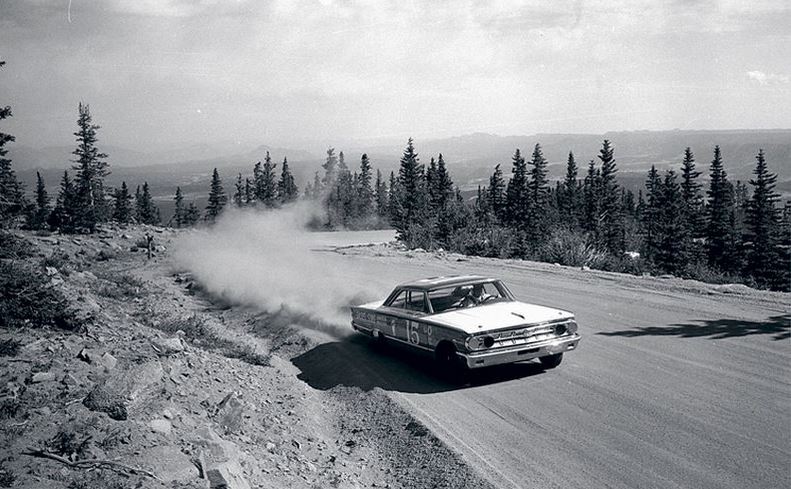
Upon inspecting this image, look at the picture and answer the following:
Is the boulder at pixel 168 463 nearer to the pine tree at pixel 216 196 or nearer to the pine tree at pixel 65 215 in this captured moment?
the pine tree at pixel 65 215

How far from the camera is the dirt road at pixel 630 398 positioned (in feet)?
16.7

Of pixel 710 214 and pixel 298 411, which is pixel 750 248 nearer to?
pixel 710 214

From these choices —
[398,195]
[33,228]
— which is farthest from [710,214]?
[33,228]

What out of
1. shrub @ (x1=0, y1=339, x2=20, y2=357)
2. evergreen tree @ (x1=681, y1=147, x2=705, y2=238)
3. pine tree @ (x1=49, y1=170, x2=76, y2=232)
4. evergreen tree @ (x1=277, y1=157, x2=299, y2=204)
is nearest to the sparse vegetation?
shrub @ (x1=0, y1=339, x2=20, y2=357)

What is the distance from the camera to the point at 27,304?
693 cm

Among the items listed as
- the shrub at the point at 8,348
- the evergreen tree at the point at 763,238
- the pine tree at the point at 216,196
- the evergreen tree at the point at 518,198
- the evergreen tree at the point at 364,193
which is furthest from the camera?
the evergreen tree at the point at 364,193

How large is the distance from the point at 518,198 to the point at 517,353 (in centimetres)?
7099

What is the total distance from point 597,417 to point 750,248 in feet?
229

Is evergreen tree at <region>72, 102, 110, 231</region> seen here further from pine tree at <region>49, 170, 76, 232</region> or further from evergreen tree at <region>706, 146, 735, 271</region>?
evergreen tree at <region>706, 146, 735, 271</region>

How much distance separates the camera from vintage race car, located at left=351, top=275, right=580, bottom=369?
747 cm

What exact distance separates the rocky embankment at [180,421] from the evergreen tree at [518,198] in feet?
226

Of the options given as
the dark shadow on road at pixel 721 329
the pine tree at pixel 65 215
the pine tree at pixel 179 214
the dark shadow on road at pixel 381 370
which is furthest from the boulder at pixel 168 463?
the pine tree at pixel 179 214

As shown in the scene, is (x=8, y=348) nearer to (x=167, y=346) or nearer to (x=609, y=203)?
(x=167, y=346)

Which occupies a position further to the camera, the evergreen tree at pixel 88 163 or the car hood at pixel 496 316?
the evergreen tree at pixel 88 163
